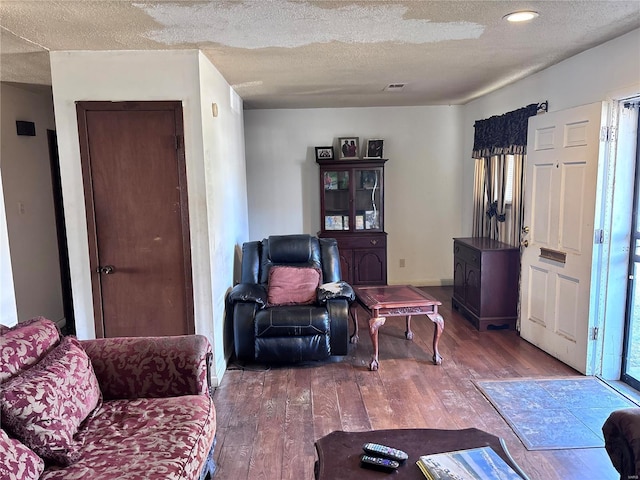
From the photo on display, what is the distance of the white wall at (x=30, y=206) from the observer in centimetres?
377

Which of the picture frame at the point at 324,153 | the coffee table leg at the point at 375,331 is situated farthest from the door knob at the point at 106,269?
the picture frame at the point at 324,153

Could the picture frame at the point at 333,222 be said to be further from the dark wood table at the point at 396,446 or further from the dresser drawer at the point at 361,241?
the dark wood table at the point at 396,446

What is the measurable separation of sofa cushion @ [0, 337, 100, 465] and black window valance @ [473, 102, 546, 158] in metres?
3.80

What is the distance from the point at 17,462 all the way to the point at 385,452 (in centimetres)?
123

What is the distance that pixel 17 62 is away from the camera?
3086mm

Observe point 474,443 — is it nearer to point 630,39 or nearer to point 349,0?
point 349,0

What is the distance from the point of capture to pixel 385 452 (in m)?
1.56

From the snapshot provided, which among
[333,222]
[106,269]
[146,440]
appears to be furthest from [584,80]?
[106,269]

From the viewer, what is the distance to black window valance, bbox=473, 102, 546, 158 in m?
3.92

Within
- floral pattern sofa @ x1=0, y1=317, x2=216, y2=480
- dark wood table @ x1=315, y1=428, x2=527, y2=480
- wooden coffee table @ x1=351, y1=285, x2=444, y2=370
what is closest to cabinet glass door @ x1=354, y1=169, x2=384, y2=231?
wooden coffee table @ x1=351, y1=285, x2=444, y2=370

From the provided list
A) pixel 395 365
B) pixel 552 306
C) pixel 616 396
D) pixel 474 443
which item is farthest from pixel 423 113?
pixel 474 443

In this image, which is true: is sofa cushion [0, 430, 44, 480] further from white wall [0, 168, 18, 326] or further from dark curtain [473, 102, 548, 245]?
dark curtain [473, 102, 548, 245]

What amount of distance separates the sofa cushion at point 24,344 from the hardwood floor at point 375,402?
1.03 metres

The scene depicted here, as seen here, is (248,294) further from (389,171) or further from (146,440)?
(389,171)
